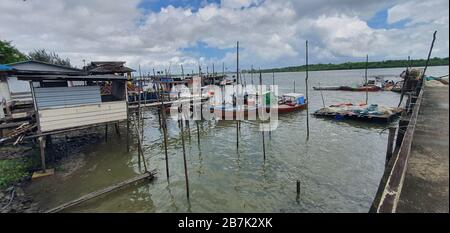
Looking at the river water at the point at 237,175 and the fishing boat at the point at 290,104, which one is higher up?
the fishing boat at the point at 290,104

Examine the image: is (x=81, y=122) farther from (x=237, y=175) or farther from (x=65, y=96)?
(x=237, y=175)

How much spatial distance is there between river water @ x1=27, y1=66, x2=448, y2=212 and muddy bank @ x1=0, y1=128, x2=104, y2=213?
31 cm

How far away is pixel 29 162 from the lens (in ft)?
40.3

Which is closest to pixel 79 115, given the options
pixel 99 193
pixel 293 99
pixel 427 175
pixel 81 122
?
pixel 81 122

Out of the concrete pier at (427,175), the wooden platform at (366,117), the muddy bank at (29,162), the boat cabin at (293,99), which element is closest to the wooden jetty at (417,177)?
the concrete pier at (427,175)

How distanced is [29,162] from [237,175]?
37.1ft

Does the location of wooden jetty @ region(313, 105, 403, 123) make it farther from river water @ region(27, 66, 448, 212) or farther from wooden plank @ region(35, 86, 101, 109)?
wooden plank @ region(35, 86, 101, 109)

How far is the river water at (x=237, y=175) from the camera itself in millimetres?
9172

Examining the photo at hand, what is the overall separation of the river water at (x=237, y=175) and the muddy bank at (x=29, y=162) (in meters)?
0.31

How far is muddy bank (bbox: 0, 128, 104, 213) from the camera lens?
8.98 meters

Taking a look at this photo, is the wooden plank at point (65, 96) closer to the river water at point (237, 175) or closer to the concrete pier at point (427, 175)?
the river water at point (237, 175)

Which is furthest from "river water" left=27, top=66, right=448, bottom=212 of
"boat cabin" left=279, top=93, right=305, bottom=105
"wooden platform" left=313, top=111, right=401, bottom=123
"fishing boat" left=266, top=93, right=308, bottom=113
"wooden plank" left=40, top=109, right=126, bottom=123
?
"boat cabin" left=279, top=93, right=305, bottom=105

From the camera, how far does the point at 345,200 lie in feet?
30.2
